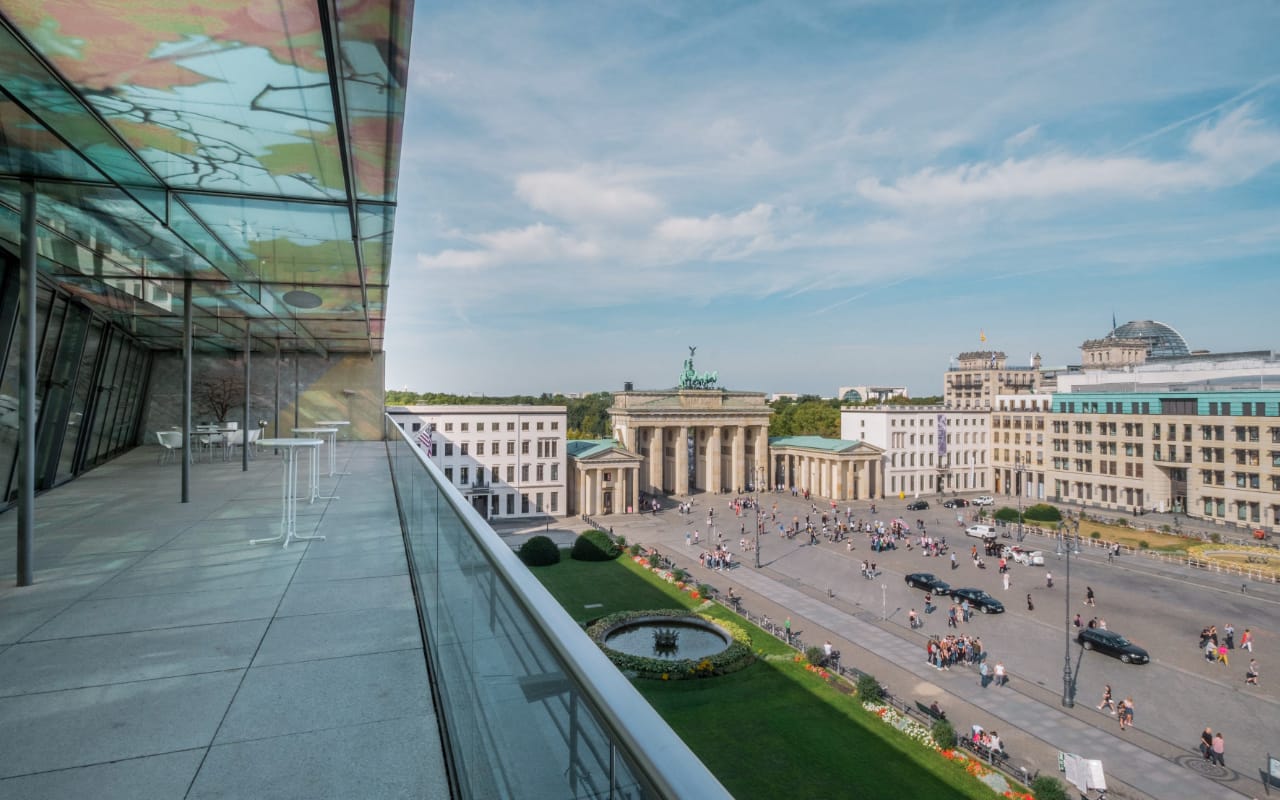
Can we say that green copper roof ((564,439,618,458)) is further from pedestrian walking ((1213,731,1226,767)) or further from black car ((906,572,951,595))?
pedestrian walking ((1213,731,1226,767))

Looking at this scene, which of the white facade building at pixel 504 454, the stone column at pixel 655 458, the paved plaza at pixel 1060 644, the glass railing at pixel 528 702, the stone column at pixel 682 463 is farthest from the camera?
the stone column at pixel 655 458

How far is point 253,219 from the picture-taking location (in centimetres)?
819

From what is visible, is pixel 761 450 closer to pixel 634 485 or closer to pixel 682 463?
pixel 682 463

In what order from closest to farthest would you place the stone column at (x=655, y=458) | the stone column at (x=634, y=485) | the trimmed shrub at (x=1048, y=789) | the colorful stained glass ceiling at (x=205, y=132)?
the colorful stained glass ceiling at (x=205, y=132)
the trimmed shrub at (x=1048, y=789)
the stone column at (x=634, y=485)
the stone column at (x=655, y=458)

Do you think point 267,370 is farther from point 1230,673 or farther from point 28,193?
point 1230,673

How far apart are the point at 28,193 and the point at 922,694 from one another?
23.8 meters

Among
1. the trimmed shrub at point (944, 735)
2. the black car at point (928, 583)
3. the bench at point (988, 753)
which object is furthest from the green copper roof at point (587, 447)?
the bench at point (988, 753)

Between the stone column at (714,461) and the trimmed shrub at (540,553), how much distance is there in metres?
36.3

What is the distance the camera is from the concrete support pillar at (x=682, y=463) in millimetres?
69938

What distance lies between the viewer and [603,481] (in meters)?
59.1

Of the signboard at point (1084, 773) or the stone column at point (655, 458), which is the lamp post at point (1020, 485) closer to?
the stone column at point (655, 458)

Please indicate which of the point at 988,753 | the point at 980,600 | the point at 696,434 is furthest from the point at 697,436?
the point at 988,753

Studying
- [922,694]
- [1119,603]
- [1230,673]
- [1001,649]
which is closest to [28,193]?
[922,694]

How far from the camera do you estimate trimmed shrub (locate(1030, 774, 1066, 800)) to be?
14.4m
